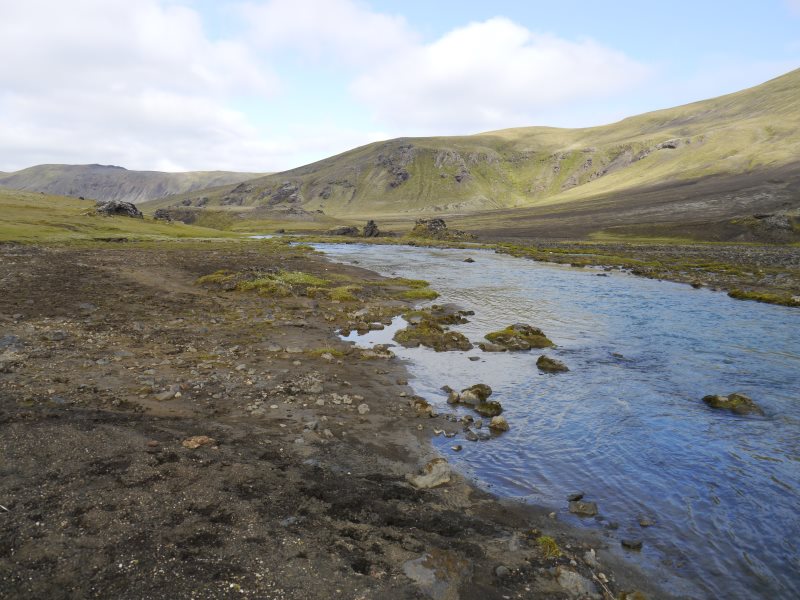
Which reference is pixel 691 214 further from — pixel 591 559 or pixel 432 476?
pixel 591 559

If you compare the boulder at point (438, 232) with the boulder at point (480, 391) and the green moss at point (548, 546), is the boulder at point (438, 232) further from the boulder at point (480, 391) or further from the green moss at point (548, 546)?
the green moss at point (548, 546)

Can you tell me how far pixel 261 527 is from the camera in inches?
367

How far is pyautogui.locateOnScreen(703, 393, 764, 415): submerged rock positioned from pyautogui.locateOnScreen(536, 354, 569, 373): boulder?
6009 mm

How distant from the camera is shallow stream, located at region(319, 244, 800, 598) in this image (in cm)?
1024

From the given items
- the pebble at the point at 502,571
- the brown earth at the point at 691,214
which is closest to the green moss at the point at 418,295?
the pebble at the point at 502,571

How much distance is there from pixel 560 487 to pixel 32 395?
16.2m

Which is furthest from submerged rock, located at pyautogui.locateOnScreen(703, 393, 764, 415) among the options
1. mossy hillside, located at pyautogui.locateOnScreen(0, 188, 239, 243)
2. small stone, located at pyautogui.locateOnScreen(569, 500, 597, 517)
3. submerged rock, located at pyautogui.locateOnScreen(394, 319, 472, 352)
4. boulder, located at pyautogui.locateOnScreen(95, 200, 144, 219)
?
boulder, located at pyautogui.locateOnScreen(95, 200, 144, 219)

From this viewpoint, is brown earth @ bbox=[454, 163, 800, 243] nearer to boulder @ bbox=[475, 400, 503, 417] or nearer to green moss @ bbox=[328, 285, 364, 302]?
green moss @ bbox=[328, 285, 364, 302]

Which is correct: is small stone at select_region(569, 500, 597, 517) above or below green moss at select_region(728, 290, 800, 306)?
above

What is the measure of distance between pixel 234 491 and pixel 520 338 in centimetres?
1996

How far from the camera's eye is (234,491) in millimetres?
10500

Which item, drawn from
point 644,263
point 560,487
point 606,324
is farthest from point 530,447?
point 644,263

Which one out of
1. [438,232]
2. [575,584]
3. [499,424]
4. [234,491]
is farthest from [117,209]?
→ [575,584]

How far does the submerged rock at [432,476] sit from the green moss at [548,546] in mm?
2948
